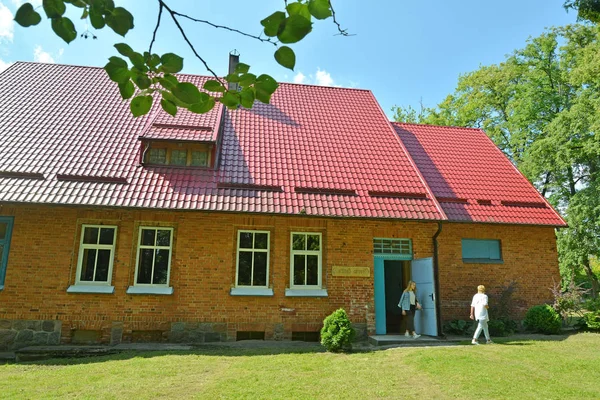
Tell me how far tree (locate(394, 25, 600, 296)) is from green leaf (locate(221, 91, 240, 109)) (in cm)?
2051

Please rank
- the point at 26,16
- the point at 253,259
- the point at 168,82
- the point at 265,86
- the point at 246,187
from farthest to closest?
the point at 246,187, the point at 253,259, the point at 265,86, the point at 168,82, the point at 26,16

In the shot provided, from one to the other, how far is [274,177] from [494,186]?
7791mm

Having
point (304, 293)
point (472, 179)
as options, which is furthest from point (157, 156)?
point (472, 179)

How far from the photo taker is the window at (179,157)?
11844 millimetres

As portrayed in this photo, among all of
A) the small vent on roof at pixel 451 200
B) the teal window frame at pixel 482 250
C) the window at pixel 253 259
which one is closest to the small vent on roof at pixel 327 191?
the window at pixel 253 259

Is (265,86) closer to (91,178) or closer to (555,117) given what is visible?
(91,178)

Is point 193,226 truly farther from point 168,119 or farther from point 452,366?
point 452,366

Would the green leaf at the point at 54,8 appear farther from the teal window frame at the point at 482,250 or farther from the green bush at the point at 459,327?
the teal window frame at the point at 482,250

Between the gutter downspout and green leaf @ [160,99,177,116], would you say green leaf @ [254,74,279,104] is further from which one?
the gutter downspout

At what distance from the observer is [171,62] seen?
70.8 inches

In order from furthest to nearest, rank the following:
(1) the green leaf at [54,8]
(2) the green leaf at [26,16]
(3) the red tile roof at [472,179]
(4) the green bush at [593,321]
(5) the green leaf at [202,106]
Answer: (3) the red tile roof at [472,179]
(4) the green bush at [593,321]
(5) the green leaf at [202,106]
(1) the green leaf at [54,8]
(2) the green leaf at [26,16]

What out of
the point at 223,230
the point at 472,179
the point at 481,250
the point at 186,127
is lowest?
the point at 481,250

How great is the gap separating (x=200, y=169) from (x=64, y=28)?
10.1m

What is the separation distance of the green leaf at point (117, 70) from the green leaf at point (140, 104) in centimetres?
10
